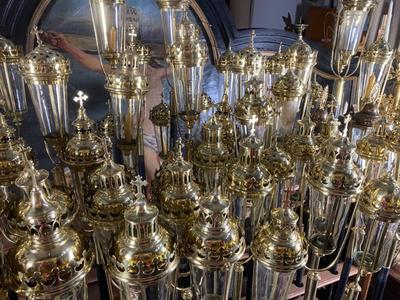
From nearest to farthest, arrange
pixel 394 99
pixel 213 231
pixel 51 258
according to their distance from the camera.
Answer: pixel 51 258 → pixel 213 231 → pixel 394 99

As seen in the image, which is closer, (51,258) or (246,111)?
(51,258)

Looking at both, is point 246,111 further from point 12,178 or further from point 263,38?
point 263,38

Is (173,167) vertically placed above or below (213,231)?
above

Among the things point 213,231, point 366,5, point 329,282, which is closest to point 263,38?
point 366,5

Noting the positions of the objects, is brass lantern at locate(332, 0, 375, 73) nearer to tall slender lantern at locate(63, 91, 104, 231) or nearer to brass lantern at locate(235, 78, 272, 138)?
brass lantern at locate(235, 78, 272, 138)

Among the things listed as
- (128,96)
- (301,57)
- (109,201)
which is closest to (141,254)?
(109,201)

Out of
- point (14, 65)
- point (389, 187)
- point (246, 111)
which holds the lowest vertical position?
point (389, 187)

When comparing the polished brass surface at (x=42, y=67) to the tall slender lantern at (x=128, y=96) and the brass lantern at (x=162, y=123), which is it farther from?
the brass lantern at (x=162, y=123)

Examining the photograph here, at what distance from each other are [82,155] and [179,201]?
0.37m

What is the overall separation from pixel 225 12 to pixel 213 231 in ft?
6.06

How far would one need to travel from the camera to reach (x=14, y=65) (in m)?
1.45

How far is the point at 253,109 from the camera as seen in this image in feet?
4.70

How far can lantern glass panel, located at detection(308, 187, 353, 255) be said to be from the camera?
1248 mm

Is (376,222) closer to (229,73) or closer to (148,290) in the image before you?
(148,290)
